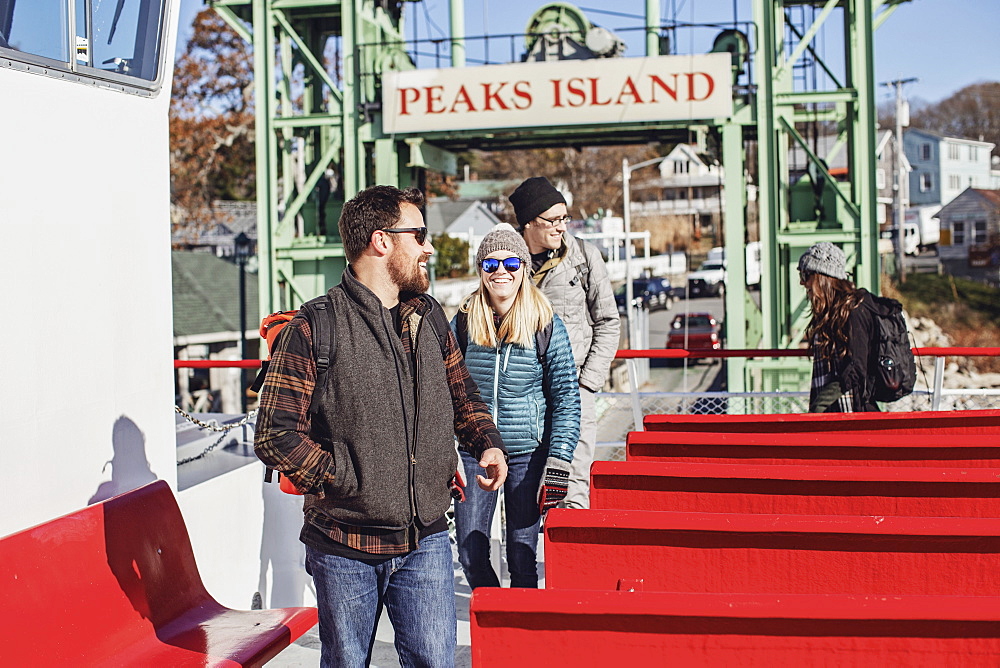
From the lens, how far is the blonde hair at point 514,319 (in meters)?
4.02

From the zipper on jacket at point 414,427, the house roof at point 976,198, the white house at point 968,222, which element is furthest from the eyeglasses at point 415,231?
the house roof at point 976,198

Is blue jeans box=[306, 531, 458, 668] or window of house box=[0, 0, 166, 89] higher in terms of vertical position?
window of house box=[0, 0, 166, 89]

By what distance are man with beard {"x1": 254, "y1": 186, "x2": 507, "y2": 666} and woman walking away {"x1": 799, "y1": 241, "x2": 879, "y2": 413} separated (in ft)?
8.29

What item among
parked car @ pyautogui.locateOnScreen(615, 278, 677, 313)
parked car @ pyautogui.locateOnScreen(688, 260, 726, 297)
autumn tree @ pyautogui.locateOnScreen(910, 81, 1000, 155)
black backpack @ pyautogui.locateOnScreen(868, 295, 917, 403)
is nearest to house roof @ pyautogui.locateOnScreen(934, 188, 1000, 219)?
parked car @ pyautogui.locateOnScreen(688, 260, 726, 297)

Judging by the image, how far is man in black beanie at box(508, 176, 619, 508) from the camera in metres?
4.63

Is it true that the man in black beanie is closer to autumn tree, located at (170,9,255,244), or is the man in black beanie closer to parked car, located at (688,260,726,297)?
autumn tree, located at (170,9,255,244)

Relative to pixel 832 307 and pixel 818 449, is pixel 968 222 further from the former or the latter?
pixel 818 449

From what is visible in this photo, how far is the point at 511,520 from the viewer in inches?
163

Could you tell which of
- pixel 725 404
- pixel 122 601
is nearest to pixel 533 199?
pixel 122 601

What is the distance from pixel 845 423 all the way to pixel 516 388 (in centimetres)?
166

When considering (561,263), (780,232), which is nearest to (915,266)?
(780,232)

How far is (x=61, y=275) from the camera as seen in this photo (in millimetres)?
3580

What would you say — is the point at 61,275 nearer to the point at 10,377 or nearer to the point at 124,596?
the point at 10,377

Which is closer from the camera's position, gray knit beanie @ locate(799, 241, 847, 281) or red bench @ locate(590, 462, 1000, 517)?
red bench @ locate(590, 462, 1000, 517)
